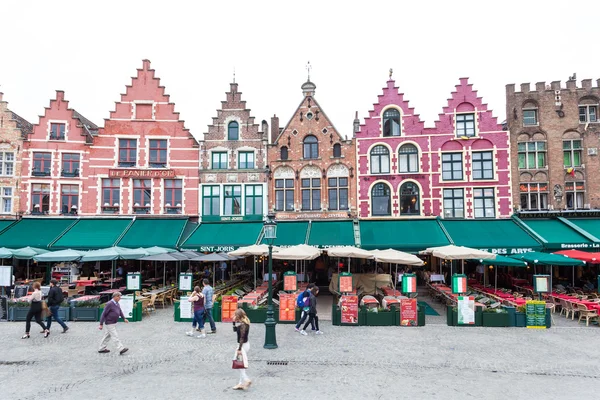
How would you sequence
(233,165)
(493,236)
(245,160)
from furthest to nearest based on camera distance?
(245,160) → (233,165) → (493,236)

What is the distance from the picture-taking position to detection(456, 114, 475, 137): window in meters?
24.4

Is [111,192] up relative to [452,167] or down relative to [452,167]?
down

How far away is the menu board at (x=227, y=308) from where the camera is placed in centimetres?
1494

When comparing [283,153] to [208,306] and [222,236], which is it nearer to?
[222,236]

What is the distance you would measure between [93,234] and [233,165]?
29.3 ft

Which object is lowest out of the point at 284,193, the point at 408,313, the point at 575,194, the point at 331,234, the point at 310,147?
the point at 408,313

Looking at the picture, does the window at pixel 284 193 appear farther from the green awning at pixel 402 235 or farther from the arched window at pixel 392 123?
the arched window at pixel 392 123

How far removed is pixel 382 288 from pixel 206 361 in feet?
33.6

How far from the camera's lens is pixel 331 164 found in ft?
81.9

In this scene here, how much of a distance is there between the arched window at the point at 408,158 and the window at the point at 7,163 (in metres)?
23.9

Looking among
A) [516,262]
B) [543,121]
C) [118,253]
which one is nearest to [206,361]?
[118,253]

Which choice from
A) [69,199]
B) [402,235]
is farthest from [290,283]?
[69,199]

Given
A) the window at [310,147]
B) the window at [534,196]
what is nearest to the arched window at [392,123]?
the window at [310,147]

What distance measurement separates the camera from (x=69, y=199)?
25.0m
